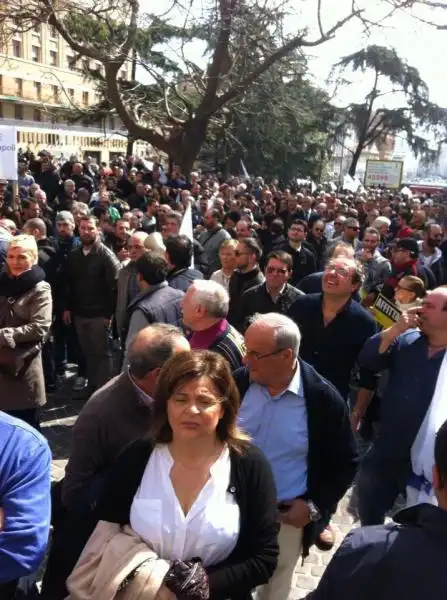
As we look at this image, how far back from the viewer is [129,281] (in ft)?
17.0

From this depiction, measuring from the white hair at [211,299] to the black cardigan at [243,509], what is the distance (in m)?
1.29

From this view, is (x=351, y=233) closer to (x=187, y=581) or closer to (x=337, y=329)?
(x=337, y=329)

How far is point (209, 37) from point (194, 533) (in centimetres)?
1304

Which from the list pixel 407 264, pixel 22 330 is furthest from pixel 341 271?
pixel 407 264

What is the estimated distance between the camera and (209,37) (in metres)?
13.1

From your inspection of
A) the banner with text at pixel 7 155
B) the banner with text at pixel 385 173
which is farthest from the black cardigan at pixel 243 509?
the banner with text at pixel 385 173

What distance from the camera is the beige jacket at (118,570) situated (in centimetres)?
172

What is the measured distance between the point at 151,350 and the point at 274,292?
2393 mm

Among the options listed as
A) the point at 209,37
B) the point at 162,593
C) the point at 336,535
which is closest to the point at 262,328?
the point at 162,593

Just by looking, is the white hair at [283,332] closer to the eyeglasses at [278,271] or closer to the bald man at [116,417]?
the bald man at [116,417]

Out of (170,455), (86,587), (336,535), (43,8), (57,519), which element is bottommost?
(336,535)

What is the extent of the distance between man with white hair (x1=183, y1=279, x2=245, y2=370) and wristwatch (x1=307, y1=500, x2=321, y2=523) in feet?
2.80

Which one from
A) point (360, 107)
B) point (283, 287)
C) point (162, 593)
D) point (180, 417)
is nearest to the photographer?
point (162, 593)

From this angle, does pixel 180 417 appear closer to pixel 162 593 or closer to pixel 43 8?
pixel 162 593
